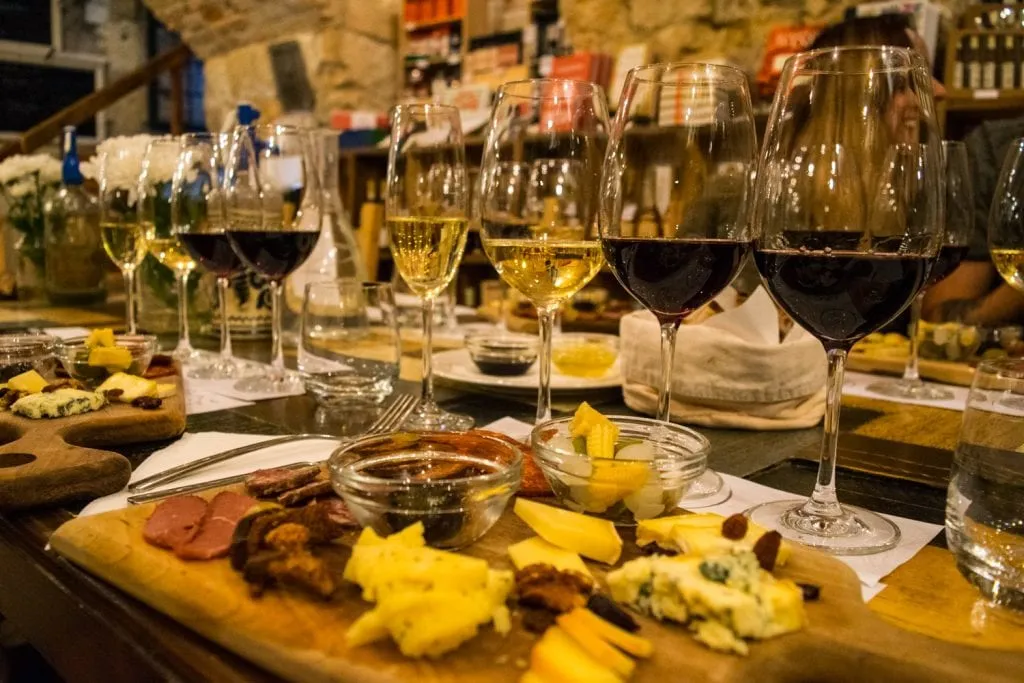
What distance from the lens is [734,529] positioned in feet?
1.72

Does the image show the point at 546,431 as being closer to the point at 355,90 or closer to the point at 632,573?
the point at 632,573

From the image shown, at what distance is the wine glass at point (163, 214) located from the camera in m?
1.45

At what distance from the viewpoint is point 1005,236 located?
49.2 inches

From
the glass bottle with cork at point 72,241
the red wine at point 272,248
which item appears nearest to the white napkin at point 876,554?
the red wine at point 272,248

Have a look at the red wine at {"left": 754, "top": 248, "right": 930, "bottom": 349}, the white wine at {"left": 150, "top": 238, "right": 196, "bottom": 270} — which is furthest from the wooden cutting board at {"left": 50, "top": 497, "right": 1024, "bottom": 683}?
the white wine at {"left": 150, "top": 238, "right": 196, "bottom": 270}

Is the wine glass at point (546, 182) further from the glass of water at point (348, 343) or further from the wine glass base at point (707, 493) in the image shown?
the glass of water at point (348, 343)

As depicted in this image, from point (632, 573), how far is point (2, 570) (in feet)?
1.71

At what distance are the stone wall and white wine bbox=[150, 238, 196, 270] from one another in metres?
3.60

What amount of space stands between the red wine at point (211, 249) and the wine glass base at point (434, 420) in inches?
19.7

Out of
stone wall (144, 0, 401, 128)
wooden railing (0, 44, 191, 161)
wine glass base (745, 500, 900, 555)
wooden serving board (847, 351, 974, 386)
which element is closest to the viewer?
wine glass base (745, 500, 900, 555)

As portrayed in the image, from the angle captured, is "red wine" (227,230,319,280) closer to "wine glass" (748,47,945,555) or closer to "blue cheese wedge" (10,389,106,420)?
"blue cheese wedge" (10,389,106,420)

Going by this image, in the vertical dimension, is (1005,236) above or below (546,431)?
above

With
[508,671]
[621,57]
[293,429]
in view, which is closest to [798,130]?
[508,671]

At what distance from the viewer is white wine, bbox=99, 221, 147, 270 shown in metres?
1.53
